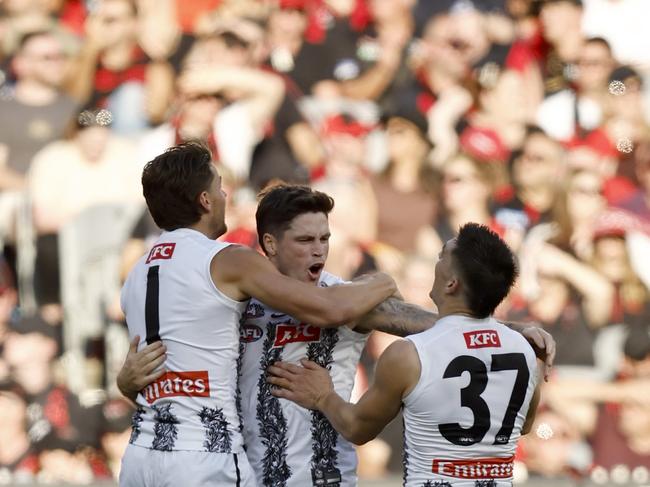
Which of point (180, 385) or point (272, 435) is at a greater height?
point (180, 385)

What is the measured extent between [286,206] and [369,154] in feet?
15.0

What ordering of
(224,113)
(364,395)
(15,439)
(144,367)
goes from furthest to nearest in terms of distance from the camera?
1. (224,113)
2. (15,439)
3. (144,367)
4. (364,395)

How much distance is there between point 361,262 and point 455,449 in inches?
190

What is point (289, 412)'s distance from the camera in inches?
184

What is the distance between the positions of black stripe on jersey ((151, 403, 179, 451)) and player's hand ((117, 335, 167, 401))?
12 centimetres

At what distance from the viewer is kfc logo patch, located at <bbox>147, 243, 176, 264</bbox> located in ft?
15.4

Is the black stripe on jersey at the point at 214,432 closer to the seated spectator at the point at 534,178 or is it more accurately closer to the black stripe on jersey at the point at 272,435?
the black stripe on jersey at the point at 272,435

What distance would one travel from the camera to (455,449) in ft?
14.1

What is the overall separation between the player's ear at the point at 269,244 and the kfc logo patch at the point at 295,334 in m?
0.30

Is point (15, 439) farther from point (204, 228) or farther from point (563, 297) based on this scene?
point (204, 228)

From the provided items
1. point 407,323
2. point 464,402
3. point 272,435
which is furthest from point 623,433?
point 464,402

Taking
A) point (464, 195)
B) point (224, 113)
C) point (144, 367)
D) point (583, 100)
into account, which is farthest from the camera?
point (583, 100)

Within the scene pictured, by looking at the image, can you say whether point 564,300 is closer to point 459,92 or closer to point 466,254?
point 459,92

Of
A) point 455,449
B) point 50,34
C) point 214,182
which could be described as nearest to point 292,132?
point 50,34
